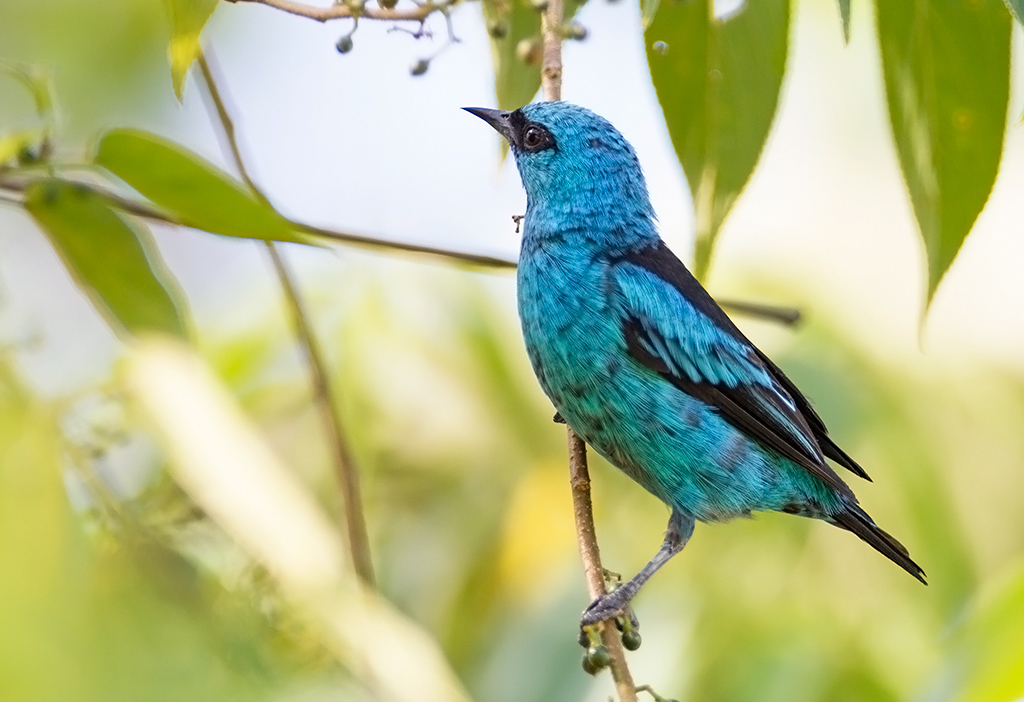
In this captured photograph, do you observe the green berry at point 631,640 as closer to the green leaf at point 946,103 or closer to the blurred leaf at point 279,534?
the blurred leaf at point 279,534

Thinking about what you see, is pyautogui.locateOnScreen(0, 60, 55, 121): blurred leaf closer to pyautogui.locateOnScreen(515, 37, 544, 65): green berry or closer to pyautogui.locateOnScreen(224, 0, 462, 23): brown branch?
pyautogui.locateOnScreen(224, 0, 462, 23): brown branch

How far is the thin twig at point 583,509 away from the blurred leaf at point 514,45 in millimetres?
197

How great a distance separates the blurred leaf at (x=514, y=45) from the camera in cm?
326

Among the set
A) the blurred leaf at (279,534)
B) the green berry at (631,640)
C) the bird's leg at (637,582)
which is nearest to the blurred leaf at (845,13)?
the bird's leg at (637,582)

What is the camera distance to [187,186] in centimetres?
247

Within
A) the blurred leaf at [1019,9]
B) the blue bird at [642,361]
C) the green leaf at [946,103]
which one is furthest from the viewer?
the blue bird at [642,361]

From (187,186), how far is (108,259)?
0.31 meters

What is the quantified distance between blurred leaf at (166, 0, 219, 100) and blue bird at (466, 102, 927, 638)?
143 cm

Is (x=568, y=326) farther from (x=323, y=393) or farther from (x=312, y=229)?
(x=312, y=229)

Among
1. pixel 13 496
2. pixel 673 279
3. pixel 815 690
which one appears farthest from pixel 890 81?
pixel 13 496

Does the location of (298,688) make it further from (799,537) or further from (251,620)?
(799,537)

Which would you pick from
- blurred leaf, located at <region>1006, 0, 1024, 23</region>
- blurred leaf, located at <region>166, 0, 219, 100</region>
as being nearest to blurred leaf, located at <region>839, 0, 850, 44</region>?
blurred leaf, located at <region>1006, 0, 1024, 23</region>

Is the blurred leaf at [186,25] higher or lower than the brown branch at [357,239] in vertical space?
higher

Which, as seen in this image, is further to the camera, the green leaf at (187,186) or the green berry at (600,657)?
the green berry at (600,657)
